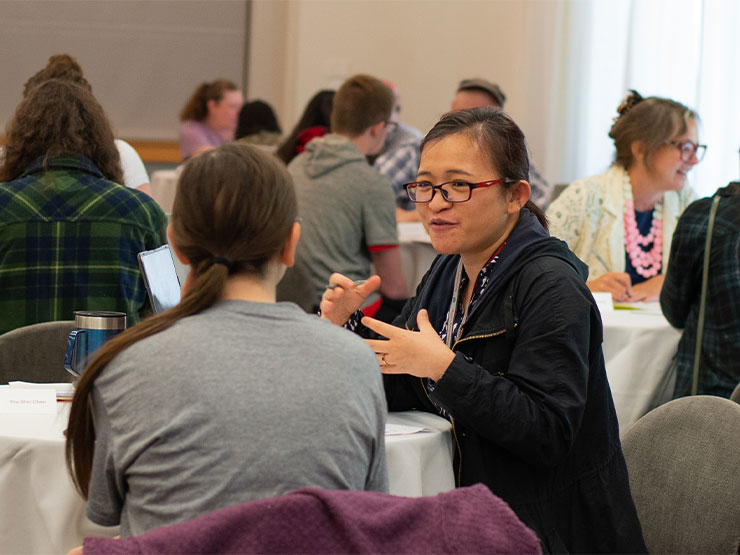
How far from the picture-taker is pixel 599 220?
3.91 metres

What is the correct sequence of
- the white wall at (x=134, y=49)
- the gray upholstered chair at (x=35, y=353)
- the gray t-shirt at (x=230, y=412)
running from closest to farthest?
the gray t-shirt at (x=230, y=412)
the gray upholstered chair at (x=35, y=353)
the white wall at (x=134, y=49)

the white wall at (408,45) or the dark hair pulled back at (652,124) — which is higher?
the white wall at (408,45)

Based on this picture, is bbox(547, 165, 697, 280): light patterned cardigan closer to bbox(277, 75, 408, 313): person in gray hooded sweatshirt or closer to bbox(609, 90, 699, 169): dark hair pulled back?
bbox(609, 90, 699, 169): dark hair pulled back

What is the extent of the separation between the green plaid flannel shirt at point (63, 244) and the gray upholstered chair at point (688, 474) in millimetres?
1490

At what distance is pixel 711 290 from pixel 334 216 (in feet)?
5.40

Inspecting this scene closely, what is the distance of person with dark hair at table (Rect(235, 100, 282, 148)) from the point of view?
643 centimetres

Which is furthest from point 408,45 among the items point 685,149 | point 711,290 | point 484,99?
point 711,290

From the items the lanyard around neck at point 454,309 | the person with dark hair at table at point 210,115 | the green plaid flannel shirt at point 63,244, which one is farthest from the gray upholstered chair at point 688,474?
the person with dark hair at table at point 210,115

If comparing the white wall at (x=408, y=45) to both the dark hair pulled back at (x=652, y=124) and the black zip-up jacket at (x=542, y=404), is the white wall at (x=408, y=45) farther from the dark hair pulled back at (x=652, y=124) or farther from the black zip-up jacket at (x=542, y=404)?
the black zip-up jacket at (x=542, y=404)

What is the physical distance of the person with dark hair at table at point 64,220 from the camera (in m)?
2.73

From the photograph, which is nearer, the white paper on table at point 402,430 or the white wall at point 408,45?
the white paper on table at point 402,430

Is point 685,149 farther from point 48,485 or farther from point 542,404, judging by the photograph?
point 48,485

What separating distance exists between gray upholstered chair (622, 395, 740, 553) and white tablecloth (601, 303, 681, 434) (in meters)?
1.21

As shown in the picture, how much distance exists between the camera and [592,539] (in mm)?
1724
